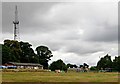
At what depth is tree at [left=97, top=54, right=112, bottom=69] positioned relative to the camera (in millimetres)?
141600

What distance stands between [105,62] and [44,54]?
1258 inches

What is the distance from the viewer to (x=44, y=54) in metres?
134

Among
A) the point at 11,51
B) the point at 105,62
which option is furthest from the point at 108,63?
the point at 11,51

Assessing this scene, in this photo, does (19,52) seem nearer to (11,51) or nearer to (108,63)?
(11,51)

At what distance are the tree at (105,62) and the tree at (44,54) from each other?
2736 cm

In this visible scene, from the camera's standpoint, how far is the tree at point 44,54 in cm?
13002

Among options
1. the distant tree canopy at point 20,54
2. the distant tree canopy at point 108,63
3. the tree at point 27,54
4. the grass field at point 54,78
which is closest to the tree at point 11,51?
the distant tree canopy at point 20,54

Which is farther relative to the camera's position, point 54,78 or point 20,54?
point 20,54

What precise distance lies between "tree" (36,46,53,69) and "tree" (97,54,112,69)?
27.4 metres

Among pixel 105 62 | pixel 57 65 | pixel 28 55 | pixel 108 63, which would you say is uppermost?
pixel 28 55

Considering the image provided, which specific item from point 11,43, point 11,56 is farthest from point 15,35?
point 11,56

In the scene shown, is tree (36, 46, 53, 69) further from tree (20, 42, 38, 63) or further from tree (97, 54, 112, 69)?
tree (97, 54, 112, 69)

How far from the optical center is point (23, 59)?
118 m

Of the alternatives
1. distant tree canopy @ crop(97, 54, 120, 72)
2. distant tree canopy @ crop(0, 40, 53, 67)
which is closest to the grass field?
distant tree canopy @ crop(0, 40, 53, 67)
